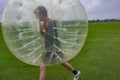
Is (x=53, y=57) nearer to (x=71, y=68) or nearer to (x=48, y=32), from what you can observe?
(x=48, y=32)

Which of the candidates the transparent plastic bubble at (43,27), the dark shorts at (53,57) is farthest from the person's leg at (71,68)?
the transparent plastic bubble at (43,27)

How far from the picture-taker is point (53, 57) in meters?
6.80

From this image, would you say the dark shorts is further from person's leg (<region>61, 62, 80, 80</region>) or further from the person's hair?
person's leg (<region>61, 62, 80, 80</region>)

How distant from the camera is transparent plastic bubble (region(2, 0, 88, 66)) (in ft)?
21.7

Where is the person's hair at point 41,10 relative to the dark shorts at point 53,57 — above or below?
above

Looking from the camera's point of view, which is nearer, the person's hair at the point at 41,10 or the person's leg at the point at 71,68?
the person's hair at the point at 41,10

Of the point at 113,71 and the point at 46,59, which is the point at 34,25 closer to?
the point at 46,59

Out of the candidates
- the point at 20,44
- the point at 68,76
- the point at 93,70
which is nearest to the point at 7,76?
the point at 68,76

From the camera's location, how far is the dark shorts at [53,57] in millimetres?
6723

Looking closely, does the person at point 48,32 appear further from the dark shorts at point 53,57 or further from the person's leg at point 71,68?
the person's leg at point 71,68

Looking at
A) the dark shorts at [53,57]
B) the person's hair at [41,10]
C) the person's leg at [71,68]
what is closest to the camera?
the person's hair at [41,10]

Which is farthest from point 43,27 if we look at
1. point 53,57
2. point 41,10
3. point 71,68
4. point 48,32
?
point 71,68

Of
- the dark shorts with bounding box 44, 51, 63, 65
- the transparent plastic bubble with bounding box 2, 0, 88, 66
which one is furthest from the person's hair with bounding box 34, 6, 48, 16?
the dark shorts with bounding box 44, 51, 63, 65

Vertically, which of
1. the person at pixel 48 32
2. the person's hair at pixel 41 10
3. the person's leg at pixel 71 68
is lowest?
the person's leg at pixel 71 68
